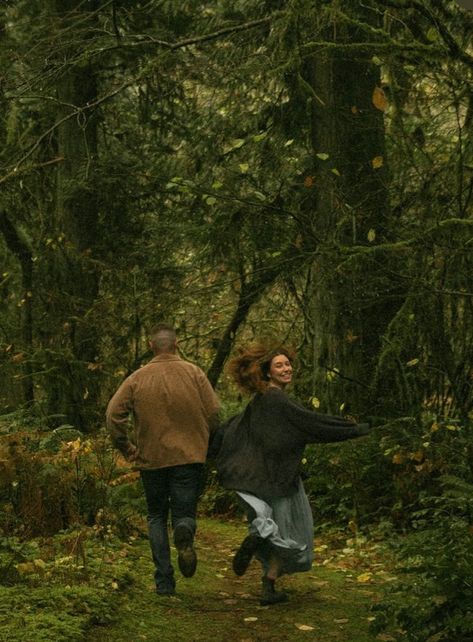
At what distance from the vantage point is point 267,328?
15.0 meters

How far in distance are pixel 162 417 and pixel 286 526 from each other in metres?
1.31

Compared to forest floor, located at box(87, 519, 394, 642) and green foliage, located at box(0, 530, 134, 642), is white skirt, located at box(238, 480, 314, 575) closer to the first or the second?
forest floor, located at box(87, 519, 394, 642)

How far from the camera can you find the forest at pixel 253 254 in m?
8.30

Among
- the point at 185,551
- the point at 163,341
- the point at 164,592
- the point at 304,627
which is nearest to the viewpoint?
the point at 304,627

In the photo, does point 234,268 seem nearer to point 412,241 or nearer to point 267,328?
point 267,328

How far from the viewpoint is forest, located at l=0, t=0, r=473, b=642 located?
8305mm

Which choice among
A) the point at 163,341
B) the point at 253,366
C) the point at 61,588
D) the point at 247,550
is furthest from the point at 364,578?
the point at 61,588

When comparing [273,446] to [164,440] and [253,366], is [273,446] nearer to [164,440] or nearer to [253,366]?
[253,366]

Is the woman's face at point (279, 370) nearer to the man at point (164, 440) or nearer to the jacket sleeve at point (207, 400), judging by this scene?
the jacket sleeve at point (207, 400)

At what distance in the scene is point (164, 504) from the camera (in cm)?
808

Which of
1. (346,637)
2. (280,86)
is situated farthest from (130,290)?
(346,637)

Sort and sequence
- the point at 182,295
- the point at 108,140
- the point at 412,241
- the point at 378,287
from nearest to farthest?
the point at 412,241, the point at 378,287, the point at 182,295, the point at 108,140

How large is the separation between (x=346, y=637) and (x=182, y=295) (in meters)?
6.35

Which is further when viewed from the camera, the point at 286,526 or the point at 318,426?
the point at 286,526
